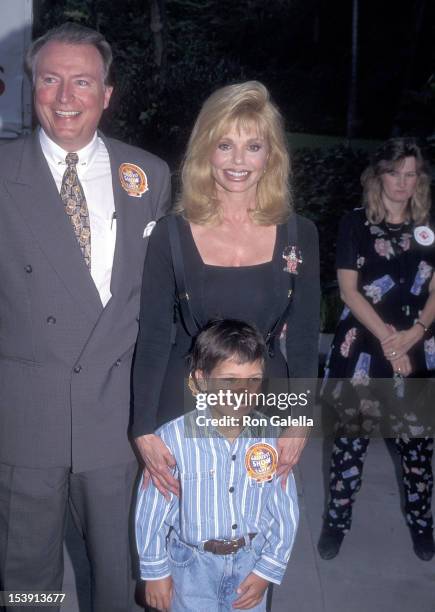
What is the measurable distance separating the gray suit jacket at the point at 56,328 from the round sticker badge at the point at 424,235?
58.1 inches

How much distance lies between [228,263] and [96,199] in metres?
0.46

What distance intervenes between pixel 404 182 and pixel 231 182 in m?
1.32

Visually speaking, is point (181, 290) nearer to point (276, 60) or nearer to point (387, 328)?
point (387, 328)

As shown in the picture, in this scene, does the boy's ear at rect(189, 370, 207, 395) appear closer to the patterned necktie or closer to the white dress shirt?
the white dress shirt

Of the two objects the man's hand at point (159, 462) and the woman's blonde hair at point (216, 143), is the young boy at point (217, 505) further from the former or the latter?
the woman's blonde hair at point (216, 143)

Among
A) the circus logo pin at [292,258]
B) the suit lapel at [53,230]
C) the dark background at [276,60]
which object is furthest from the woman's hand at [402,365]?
the dark background at [276,60]

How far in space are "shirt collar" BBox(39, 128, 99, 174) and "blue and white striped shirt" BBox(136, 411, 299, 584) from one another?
0.85m

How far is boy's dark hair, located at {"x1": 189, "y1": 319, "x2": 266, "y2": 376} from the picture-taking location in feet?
7.11

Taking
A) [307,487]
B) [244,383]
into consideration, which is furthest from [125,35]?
[244,383]

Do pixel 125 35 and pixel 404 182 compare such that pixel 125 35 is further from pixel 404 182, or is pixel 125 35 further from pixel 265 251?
pixel 265 251

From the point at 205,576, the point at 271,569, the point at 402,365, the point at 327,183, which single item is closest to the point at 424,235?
the point at 402,365

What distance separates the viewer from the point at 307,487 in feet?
14.3

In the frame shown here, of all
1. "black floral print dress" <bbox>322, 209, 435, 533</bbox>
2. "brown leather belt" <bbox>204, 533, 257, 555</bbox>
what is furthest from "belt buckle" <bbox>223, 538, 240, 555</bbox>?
"black floral print dress" <bbox>322, 209, 435, 533</bbox>

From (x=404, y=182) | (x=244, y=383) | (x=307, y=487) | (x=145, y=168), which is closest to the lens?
(x=244, y=383)
